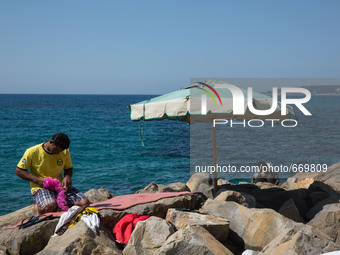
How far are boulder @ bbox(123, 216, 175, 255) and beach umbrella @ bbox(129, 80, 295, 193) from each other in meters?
2.60

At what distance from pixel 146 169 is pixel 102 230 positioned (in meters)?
15.0

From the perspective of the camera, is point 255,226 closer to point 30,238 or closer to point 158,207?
point 158,207

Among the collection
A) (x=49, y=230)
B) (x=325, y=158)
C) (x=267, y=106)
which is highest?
(x=267, y=106)

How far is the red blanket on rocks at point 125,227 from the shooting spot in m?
6.04

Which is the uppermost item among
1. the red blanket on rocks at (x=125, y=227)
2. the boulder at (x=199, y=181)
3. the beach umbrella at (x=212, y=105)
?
the beach umbrella at (x=212, y=105)

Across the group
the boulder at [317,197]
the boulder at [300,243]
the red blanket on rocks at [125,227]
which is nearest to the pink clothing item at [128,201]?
the red blanket on rocks at [125,227]

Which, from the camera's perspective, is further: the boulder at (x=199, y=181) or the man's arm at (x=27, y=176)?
the boulder at (x=199, y=181)

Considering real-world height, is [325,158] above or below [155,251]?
below

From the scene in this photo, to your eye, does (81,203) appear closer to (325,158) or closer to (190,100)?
(190,100)

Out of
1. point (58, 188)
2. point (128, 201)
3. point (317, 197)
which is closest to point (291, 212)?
point (317, 197)

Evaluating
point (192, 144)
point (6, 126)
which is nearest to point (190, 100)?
point (192, 144)

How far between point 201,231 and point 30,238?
267 centimetres

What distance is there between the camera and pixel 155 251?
17.0 feet

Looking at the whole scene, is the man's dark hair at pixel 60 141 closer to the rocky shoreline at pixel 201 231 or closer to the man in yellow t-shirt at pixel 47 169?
the man in yellow t-shirt at pixel 47 169
